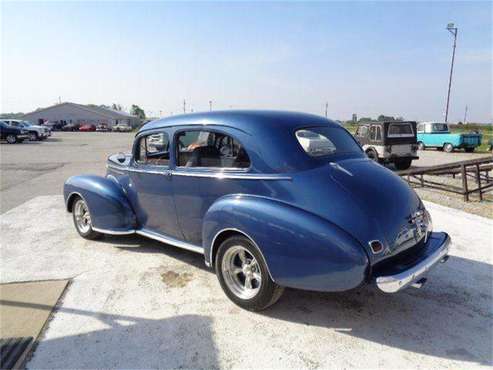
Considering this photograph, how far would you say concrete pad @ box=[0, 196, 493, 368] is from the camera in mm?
2822

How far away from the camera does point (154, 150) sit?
4.79 metres

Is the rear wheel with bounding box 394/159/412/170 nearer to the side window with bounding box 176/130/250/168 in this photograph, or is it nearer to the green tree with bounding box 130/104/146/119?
the side window with bounding box 176/130/250/168

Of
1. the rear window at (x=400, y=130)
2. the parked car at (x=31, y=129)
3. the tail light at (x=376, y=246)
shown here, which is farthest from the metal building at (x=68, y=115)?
the tail light at (x=376, y=246)

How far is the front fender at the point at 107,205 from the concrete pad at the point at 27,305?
101 centimetres

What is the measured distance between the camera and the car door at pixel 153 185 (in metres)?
4.26

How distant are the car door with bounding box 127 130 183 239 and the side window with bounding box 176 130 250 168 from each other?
254 millimetres

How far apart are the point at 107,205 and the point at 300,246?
10.00ft

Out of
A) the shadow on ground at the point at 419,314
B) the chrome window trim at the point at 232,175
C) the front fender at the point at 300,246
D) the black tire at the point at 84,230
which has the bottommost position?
the shadow on ground at the point at 419,314

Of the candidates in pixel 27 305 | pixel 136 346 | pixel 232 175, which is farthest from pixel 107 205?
pixel 136 346

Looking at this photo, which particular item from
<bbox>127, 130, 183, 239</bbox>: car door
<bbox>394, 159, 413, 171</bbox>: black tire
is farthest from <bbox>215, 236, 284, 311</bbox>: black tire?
<bbox>394, 159, 413, 171</bbox>: black tire

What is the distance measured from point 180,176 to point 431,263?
258 centimetres

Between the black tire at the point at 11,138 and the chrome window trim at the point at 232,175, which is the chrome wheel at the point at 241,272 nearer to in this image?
the chrome window trim at the point at 232,175

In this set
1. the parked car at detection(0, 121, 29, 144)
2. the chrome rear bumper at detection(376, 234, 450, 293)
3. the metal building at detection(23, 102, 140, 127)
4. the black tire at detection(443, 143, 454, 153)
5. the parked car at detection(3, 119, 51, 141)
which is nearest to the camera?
the chrome rear bumper at detection(376, 234, 450, 293)

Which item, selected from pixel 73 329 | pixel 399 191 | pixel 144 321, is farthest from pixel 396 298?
pixel 73 329
